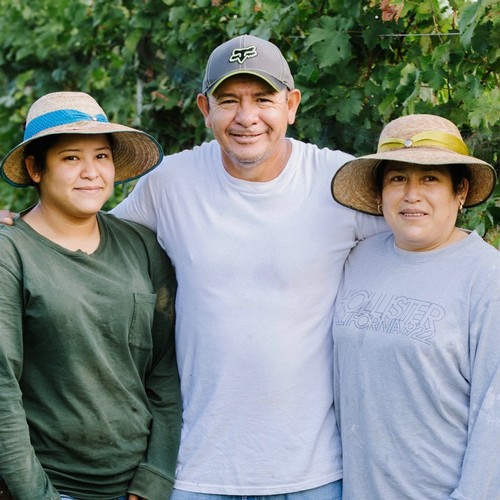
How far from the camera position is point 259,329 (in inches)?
124

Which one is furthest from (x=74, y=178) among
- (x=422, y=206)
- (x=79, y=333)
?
(x=422, y=206)

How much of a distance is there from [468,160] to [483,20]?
697 millimetres

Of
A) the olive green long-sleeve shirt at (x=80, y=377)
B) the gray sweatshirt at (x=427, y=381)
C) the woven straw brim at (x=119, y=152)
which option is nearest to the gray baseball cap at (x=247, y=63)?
the woven straw brim at (x=119, y=152)

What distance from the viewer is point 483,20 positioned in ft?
11.1

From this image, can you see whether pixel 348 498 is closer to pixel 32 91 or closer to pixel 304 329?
pixel 304 329

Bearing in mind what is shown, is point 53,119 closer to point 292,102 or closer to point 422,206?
point 292,102

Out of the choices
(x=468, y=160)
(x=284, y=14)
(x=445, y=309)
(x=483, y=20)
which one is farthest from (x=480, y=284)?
(x=284, y=14)

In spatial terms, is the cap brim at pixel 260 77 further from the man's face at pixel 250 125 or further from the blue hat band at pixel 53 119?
the blue hat band at pixel 53 119

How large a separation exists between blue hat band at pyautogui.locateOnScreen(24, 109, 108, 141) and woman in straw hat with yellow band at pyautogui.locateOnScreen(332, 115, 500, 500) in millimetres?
873

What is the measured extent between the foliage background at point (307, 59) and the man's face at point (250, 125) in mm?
623

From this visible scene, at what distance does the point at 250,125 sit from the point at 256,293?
57 cm

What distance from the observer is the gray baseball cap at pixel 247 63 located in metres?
3.26

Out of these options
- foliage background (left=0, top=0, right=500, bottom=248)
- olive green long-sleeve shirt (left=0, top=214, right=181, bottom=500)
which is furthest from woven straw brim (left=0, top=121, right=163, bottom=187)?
foliage background (left=0, top=0, right=500, bottom=248)

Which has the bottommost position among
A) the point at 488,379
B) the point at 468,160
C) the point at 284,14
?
the point at 488,379
